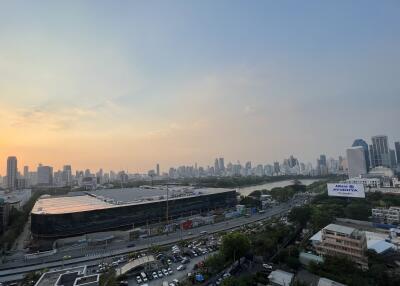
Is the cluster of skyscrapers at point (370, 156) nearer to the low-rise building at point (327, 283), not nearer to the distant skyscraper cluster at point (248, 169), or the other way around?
the distant skyscraper cluster at point (248, 169)

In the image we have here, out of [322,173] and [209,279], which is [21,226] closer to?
[209,279]

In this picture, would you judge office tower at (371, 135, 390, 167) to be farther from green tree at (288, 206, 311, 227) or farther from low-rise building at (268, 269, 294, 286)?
low-rise building at (268, 269, 294, 286)

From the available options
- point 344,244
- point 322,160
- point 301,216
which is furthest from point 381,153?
point 344,244

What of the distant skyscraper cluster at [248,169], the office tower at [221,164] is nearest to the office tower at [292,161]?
the distant skyscraper cluster at [248,169]

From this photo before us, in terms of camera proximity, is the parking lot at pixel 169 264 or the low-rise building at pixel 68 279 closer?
the low-rise building at pixel 68 279

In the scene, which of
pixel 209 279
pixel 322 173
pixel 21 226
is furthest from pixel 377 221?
pixel 322 173
